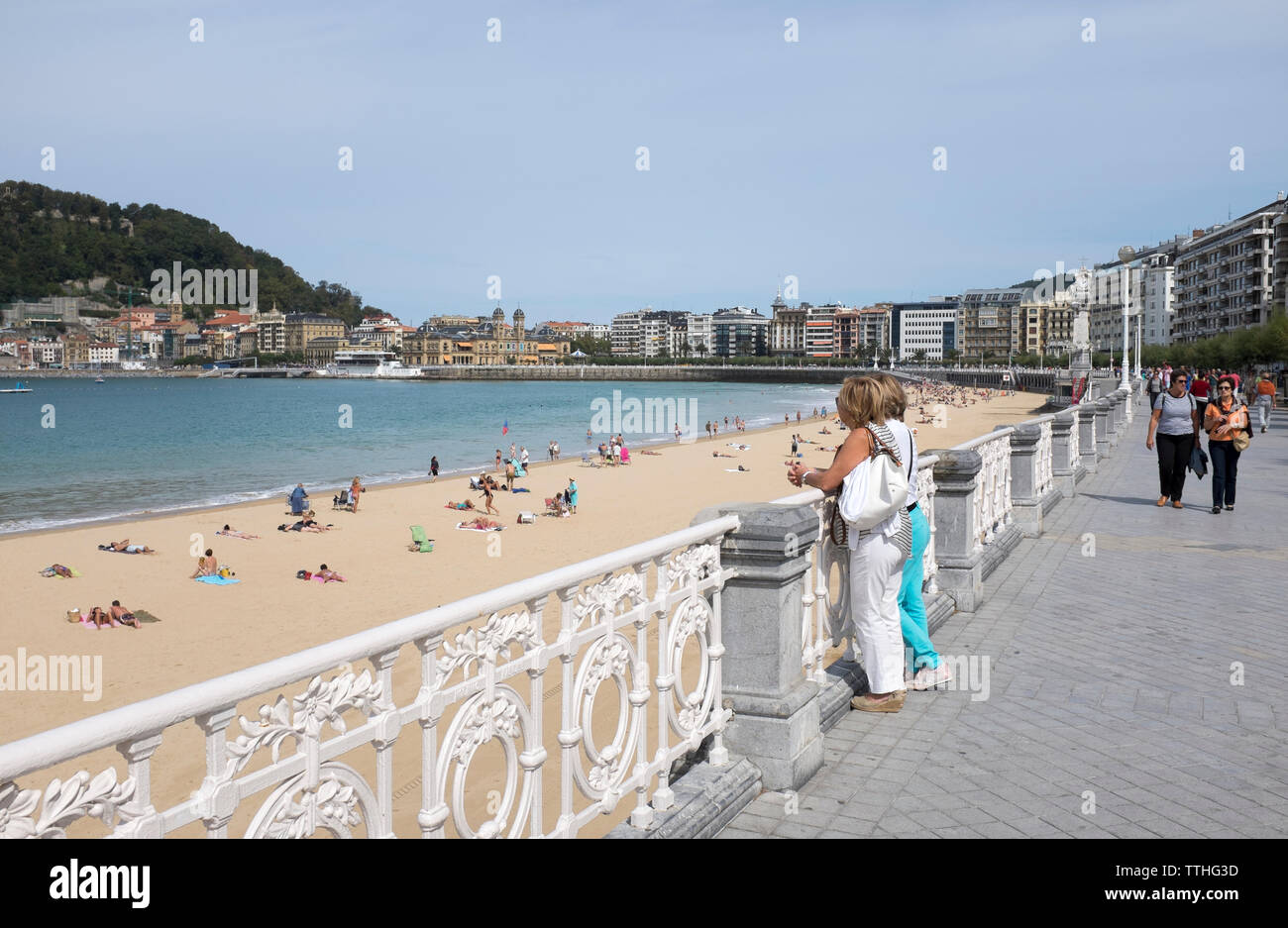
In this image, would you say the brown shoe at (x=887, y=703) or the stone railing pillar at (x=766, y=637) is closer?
the stone railing pillar at (x=766, y=637)

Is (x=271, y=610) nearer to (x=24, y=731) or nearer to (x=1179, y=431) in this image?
(x=24, y=731)

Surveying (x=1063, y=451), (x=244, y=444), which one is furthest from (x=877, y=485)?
(x=244, y=444)

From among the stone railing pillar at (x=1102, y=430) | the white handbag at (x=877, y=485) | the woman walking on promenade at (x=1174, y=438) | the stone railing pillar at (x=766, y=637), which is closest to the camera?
the stone railing pillar at (x=766, y=637)

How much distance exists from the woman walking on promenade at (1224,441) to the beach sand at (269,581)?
8068mm

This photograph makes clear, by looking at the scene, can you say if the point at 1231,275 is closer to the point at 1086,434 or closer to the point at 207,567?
the point at 1086,434

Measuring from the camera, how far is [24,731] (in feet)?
33.2

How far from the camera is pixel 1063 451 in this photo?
603 inches

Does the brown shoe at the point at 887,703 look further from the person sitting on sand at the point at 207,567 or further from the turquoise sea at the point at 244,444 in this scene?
the turquoise sea at the point at 244,444

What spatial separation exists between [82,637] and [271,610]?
248 centimetres

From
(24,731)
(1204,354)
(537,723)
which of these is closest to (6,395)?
(1204,354)

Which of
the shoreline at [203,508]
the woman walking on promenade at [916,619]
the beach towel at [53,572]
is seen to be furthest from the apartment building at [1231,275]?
the woman walking on promenade at [916,619]

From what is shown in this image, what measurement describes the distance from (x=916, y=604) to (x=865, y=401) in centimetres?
143

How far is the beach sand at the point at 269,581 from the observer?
410 inches
